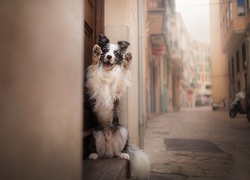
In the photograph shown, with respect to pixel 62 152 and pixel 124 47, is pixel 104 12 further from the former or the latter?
pixel 62 152

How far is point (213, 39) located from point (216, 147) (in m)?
22.4

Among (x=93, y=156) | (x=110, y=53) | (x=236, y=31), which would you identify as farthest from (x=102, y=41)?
(x=236, y=31)

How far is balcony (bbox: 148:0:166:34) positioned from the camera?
9992 mm

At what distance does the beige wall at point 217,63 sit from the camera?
23188 mm

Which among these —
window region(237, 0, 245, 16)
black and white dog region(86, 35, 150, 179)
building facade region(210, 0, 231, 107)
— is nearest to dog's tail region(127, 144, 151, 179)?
black and white dog region(86, 35, 150, 179)

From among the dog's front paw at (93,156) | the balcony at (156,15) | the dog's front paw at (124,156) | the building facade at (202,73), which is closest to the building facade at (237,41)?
the balcony at (156,15)

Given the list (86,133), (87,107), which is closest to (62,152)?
(86,133)

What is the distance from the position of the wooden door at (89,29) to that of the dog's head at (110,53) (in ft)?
1.23

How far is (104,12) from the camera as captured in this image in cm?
304

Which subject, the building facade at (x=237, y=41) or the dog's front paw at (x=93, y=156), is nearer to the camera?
the dog's front paw at (x=93, y=156)

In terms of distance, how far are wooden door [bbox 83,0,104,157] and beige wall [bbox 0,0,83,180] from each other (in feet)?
4.72

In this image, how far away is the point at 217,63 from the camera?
79.3ft

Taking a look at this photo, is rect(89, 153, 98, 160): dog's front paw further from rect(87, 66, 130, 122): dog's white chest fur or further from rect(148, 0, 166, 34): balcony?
rect(148, 0, 166, 34): balcony

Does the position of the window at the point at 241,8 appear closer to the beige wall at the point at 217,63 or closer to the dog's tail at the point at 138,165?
the beige wall at the point at 217,63
